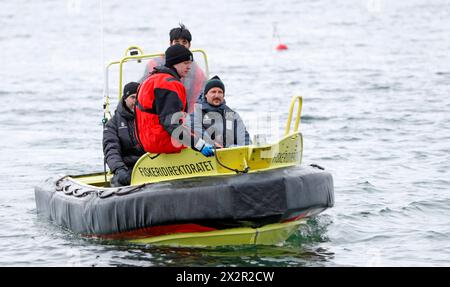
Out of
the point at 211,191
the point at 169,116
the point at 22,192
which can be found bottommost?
the point at 22,192

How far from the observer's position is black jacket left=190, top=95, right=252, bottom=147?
855 cm

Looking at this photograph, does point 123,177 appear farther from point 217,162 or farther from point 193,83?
point 193,83

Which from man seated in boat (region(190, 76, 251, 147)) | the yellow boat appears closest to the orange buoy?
man seated in boat (region(190, 76, 251, 147))

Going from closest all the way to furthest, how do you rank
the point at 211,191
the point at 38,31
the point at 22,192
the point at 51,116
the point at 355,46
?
1. the point at 211,191
2. the point at 22,192
3. the point at 51,116
4. the point at 355,46
5. the point at 38,31

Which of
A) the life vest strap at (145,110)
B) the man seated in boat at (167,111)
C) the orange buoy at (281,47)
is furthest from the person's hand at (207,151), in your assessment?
the orange buoy at (281,47)

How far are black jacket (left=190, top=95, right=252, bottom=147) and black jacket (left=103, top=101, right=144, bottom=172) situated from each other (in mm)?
1014

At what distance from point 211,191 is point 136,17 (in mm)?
30850

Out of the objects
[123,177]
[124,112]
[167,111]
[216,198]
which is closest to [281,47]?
[124,112]

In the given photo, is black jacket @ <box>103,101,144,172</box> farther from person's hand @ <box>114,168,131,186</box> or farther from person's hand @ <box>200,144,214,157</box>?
person's hand @ <box>200,144,214,157</box>

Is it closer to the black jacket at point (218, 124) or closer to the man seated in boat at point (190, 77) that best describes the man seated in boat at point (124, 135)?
the man seated in boat at point (190, 77)

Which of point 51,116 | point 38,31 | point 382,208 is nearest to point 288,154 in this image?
point 382,208

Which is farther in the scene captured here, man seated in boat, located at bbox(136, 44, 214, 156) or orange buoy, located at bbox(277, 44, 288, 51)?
orange buoy, located at bbox(277, 44, 288, 51)

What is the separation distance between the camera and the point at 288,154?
844 cm
